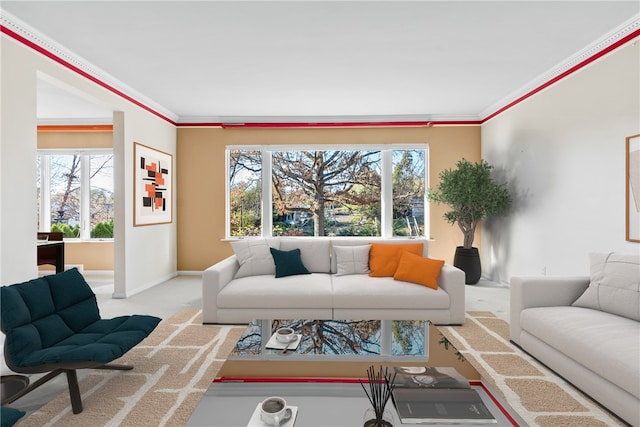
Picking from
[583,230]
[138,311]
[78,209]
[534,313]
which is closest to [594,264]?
[534,313]

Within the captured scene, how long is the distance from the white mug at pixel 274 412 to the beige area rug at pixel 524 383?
1.06 m

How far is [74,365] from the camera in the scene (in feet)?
6.86

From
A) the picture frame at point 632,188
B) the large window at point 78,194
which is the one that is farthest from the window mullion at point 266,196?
the picture frame at point 632,188

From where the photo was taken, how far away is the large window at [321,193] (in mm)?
6367

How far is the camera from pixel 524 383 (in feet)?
8.02

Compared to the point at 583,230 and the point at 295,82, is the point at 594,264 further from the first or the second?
the point at 295,82

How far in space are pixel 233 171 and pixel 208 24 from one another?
3.54 metres

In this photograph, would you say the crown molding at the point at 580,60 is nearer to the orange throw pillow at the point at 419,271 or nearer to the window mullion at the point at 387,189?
the window mullion at the point at 387,189

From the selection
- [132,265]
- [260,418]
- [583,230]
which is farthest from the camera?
[132,265]

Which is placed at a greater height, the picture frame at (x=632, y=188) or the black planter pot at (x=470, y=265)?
the picture frame at (x=632, y=188)

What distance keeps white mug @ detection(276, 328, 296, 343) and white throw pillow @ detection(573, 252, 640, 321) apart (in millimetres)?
2230

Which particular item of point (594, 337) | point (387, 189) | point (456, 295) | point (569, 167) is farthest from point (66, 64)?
point (569, 167)

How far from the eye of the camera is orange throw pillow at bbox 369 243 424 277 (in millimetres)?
4020

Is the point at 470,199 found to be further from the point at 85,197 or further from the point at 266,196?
the point at 85,197
